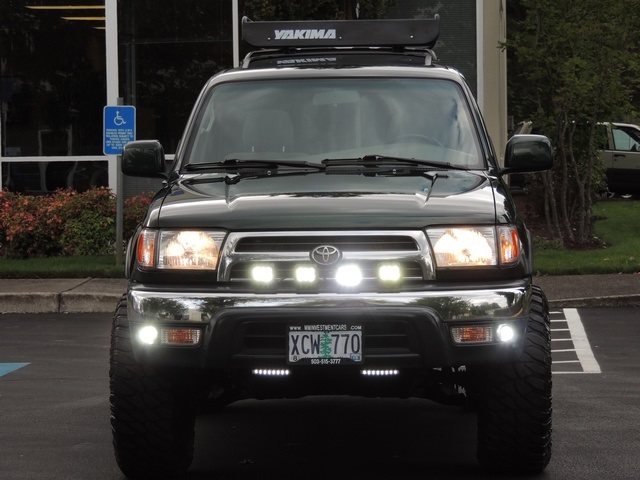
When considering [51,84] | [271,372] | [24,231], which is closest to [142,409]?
[271,372]

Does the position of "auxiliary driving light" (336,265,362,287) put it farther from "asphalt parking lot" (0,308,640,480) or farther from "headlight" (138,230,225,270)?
"asphalt parking lot" (0,308,640,480)

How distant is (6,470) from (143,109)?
13.0 m

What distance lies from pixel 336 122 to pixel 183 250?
1.56 meters

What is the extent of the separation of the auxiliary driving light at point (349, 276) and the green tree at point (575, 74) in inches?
505

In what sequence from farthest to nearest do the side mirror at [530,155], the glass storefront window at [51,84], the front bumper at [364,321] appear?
1. the glass storefront window at [51,84]
2. the side mirror at [530,155]
3. the front bumper at [364,321]

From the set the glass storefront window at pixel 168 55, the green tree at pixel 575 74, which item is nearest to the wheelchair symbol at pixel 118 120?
the glass storefront window at pixel 168 55

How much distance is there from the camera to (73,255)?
A: 686 inches

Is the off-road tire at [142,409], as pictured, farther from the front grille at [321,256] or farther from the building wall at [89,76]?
the building wall at [89,76]

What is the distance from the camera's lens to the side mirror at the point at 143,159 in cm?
702

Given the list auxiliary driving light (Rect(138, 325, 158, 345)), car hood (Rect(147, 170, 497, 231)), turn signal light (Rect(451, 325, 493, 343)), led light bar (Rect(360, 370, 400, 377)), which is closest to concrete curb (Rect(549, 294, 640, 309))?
car hood (Rect(147, 170, 497, 231))

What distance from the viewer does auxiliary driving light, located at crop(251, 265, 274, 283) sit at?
577 cm

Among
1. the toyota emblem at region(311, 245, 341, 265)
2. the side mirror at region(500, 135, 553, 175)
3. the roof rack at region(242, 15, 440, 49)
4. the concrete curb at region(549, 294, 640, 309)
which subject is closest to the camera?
the toyota emblem at region(311, 245, 341, 265)

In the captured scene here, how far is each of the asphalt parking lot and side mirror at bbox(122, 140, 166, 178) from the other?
1.42 meters

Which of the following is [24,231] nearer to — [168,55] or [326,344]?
[168,55]
